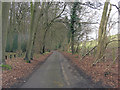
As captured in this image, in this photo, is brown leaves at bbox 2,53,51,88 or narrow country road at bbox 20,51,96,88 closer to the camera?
narrow country road at bbox 20,51,96,88

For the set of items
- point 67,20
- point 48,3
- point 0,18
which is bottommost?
point 0,18

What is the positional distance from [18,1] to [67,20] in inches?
366

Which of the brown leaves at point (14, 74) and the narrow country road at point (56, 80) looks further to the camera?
the brown leaves at point (14, 74)

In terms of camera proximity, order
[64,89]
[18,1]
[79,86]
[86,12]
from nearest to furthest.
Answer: [64,89] → [79,86] → [18,1] → [86,12]

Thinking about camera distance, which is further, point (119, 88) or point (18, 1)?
point (18, 1)

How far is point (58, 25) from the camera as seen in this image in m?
35.2

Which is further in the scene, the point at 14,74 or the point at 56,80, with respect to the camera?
the point at 14,74

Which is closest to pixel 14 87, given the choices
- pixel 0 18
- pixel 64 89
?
pixel 64 89

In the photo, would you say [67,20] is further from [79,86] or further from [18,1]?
[79,86]

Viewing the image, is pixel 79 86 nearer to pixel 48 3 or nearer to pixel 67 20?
pixel 48 3

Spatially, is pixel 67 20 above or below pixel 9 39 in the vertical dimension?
above

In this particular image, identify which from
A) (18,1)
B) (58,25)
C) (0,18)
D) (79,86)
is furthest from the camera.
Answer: (58,25)

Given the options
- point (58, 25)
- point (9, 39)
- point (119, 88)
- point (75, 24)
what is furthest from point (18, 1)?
point (119, 88)

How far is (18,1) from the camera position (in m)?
20.0
